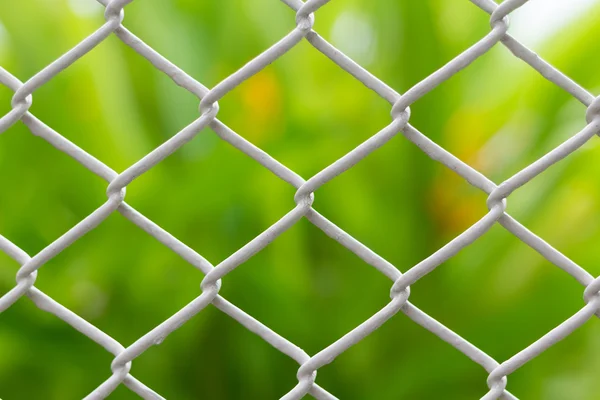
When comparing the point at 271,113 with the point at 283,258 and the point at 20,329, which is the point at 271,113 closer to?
the point at 283,258

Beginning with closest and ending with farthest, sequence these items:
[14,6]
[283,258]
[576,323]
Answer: [576,323] → [283,258] → [14,6]

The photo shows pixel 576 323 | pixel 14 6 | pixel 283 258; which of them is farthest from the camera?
pixel 14 6

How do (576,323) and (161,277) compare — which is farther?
(161,277)

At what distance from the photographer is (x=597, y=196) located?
103 cm

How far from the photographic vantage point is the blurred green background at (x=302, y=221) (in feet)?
3.26

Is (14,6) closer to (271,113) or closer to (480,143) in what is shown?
(271,113)

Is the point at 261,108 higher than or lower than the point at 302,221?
higher

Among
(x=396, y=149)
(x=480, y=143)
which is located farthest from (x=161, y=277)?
(x=480, y=143)

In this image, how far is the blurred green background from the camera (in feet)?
3.26

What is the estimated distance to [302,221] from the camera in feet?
3.32

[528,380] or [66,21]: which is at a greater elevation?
[66,21]

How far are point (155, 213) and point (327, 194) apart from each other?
0.76ft

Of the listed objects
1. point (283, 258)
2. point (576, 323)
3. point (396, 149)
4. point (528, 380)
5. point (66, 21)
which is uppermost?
point (66, 21)

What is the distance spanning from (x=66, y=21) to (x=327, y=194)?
0.46 meters
